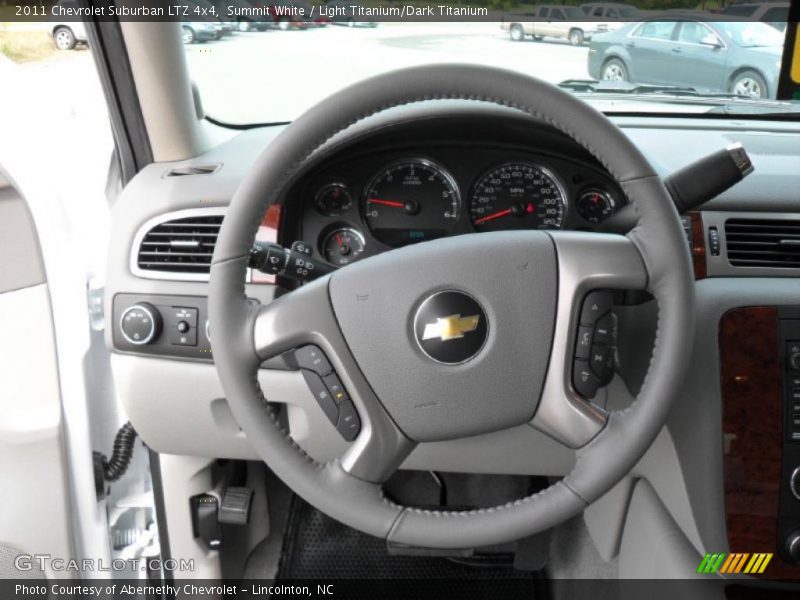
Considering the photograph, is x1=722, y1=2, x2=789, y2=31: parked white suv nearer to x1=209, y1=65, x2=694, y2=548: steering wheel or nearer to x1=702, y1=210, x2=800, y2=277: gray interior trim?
x1=702, y1=210, x2=800, y2=277: gray interior trim

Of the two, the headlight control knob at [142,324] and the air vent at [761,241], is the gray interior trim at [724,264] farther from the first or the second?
the headlight control knob at [142,324]

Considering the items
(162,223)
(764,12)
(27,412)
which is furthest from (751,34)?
(27,412)

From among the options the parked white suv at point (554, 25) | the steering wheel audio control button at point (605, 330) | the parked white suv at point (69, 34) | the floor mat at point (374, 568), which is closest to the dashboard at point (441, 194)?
the parked white suv at point (554, 25)

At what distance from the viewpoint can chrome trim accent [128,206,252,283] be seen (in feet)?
5.18

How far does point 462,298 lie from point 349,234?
1.71 feet

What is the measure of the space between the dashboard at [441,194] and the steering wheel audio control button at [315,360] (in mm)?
470

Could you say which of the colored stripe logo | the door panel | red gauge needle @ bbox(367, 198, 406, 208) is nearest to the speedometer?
red gauge needle @ bbox(367, 198, 406, 208)

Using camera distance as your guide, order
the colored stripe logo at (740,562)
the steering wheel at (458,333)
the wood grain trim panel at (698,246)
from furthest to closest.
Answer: the wood grain trim panel at (698,246) < the colored stripe logo at (740,562) < the steering wheel at (458,333)

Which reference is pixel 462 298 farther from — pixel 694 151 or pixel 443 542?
pixel 694 151

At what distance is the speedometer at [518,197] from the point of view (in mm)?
1585

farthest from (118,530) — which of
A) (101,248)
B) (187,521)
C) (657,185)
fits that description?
(657,185)

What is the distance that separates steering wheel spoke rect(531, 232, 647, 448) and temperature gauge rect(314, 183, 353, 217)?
568 millimetres

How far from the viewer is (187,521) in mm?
1896

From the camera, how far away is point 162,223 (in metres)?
1.60
